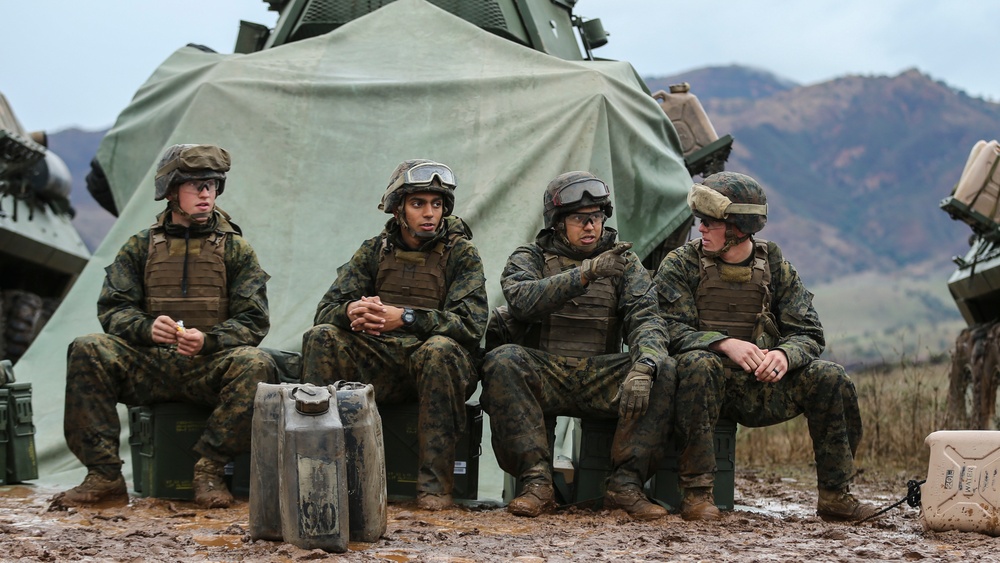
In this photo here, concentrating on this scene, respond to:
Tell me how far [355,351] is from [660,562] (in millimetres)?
1906

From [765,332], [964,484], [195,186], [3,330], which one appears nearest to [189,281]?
[195,186]

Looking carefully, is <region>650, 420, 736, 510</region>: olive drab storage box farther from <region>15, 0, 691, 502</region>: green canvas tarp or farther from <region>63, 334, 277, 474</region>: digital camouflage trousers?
<region>63, 334, 277, 474</region>: digital camouflage trousers

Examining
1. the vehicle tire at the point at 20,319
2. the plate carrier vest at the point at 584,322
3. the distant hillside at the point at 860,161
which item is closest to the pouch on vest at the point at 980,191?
the plate carrier vest at the point at 584,322

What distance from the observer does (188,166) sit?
6641 millimetres

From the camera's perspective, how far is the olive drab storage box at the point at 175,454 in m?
6.62

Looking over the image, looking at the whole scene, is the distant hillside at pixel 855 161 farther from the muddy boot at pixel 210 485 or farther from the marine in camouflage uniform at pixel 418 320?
the muddy boot at pixel 210 485

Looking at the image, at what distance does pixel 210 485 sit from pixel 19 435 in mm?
1239

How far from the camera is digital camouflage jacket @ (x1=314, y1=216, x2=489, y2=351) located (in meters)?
6.44

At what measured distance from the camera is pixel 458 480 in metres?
6.62

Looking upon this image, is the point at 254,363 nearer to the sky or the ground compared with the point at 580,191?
nearer to the ground

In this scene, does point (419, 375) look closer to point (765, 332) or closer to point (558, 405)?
point (558, 405)

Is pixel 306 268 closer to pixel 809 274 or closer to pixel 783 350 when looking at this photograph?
pixel 783 350

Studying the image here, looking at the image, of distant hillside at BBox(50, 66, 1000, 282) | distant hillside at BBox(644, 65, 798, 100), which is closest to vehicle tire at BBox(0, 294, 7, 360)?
distant hillside at BBox(50, 66, 1000, 282)

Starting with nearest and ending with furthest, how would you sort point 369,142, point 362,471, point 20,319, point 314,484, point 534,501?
point 314,484 → point 362,471 → point 534,501 → point 369,142 → point 20,319
